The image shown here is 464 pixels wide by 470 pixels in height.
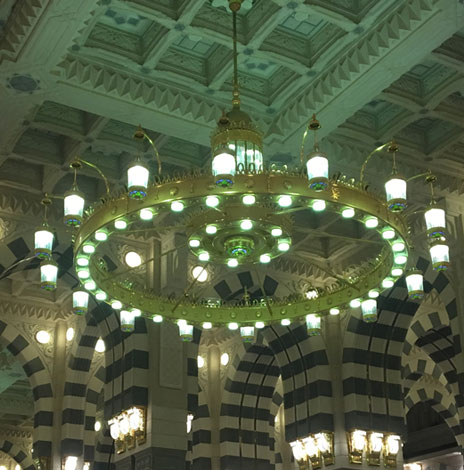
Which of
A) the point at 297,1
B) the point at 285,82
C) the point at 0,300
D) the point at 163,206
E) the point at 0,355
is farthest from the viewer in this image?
the point at 0,355

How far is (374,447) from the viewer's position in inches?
656

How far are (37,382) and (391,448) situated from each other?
25.3 ft

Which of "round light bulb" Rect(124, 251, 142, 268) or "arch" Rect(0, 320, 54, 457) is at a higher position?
"round light bulb" Rect(124, 251, 142, 268)

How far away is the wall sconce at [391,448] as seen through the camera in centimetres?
1670

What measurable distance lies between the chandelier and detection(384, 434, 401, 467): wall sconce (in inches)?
278

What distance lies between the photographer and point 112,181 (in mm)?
14930

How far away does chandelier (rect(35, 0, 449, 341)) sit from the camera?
7.96 metres

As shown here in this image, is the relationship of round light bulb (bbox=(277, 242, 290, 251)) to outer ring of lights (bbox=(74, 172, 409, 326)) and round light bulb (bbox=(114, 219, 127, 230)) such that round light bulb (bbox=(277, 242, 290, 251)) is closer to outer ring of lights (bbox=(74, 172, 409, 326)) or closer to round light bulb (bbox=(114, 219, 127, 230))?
outer ring of lights (bbox=(74, 172, 409, 326))

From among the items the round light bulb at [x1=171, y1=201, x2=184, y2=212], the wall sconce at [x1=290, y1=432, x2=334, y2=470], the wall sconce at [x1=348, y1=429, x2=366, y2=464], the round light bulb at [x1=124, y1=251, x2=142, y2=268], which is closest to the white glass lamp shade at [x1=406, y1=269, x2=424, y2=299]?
the round light bulb at [x1=171, y1=201, x2=184, y2=212]

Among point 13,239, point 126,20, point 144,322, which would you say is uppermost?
point 126,20

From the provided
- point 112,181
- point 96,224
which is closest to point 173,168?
point 112,181

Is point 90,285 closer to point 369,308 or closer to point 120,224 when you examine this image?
point 120,224

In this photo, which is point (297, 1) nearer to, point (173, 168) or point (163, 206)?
point (163, 206)

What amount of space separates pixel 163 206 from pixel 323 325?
10023 mm
